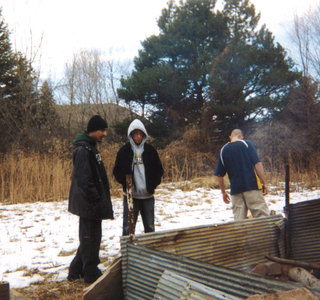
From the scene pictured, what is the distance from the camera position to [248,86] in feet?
53.8

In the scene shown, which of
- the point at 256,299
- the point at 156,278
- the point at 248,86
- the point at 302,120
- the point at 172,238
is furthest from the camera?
the point at 248,86

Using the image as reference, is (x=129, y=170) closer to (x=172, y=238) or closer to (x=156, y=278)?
(x=172, y=238)

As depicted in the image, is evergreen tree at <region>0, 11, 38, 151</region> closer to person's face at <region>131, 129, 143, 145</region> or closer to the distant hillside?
the distant hillside

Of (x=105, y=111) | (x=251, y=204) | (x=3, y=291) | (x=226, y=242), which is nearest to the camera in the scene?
(x=3, y=291)

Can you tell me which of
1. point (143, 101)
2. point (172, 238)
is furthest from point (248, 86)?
point (172, 238)

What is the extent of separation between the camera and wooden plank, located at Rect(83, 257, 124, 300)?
1989 mm

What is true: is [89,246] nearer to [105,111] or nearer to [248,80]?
[248,80]

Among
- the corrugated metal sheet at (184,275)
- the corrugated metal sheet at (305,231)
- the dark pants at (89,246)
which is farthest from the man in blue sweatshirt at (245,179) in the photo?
the corrugated metal sheet at (184,275)

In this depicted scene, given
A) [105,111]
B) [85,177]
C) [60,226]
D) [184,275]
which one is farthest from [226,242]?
[105,111]

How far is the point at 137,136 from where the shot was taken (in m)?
3.47

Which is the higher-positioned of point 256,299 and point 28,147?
point 28,147

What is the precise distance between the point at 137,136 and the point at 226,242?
5.19ft

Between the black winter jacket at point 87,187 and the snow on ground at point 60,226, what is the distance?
0.88 metres

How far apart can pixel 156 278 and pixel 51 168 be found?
7.59 meters
